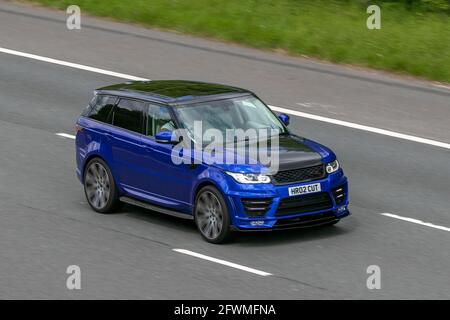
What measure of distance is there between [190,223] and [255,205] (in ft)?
5.33

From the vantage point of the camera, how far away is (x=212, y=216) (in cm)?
1446

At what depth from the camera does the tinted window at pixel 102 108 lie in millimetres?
16156

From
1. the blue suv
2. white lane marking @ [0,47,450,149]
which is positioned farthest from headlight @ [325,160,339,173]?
white lane marking @ [0,47,450,149]

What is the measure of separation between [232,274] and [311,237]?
5.54 ft

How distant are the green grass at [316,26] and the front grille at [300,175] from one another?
8.93m

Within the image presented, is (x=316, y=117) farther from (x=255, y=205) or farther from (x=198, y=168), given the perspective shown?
(x=255, y=205)

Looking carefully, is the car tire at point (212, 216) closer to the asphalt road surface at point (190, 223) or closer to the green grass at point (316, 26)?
the asphalt road surface at point (190, 223)

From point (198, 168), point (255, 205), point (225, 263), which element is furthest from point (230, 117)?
point (225, 263)

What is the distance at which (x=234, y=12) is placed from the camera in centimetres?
Answer: 2627

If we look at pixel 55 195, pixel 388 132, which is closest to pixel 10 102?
pixel 55 195

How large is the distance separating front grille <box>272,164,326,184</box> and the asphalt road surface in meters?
0.77

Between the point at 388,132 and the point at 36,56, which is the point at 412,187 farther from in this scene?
the point at 36,56

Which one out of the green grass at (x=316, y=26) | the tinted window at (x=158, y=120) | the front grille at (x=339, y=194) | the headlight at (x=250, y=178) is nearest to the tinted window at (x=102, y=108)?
the tinted window at (x=158, y=120)

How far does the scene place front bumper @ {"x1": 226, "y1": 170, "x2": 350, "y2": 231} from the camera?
14.1 metres
